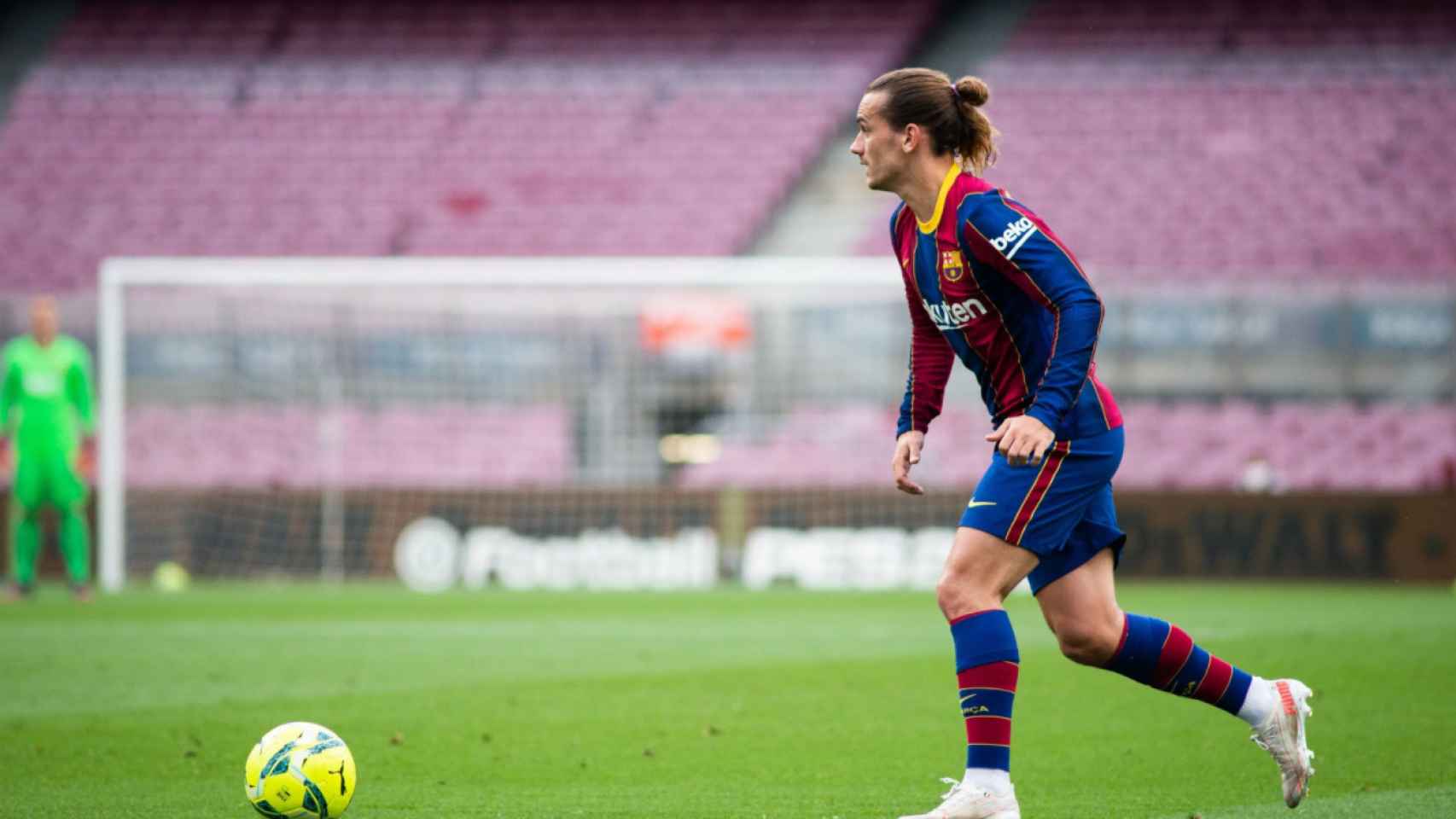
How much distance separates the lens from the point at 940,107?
4.35 meters

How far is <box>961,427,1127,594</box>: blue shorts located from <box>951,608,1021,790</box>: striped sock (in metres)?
0.21

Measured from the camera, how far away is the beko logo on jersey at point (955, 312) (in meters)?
4.36

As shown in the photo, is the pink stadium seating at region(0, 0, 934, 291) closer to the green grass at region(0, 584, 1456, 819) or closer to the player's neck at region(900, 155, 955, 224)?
the green grass at region(0, 584, 1456, 819)

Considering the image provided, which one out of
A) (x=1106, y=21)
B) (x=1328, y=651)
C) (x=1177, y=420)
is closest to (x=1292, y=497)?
(x=1177, y=420)

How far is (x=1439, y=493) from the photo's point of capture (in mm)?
16266

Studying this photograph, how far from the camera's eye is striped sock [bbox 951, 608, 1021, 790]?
4.19m

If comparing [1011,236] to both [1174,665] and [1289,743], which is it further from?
[1289,743]

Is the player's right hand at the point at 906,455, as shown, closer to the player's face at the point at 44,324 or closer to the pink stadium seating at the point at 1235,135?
the player's face at the point at 44,324

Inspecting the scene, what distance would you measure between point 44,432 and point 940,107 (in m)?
11.5

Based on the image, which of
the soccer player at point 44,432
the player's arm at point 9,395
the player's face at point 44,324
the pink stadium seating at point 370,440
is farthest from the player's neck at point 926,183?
the pink stadium seating at point 370,440

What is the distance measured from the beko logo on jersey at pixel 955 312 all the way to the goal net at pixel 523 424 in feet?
41.5

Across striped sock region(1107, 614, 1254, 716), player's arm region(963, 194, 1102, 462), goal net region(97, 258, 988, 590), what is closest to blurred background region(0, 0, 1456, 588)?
goal net region(97, 258, 988, 590)

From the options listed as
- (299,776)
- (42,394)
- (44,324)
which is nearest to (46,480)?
(42,394)

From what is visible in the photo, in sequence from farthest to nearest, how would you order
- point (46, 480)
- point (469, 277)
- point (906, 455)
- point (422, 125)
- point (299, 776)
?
1. point (422, 125)
2. point (469, 277)
3. point (46, 480)
4. point (906, 455)
5. point (299, 776)
